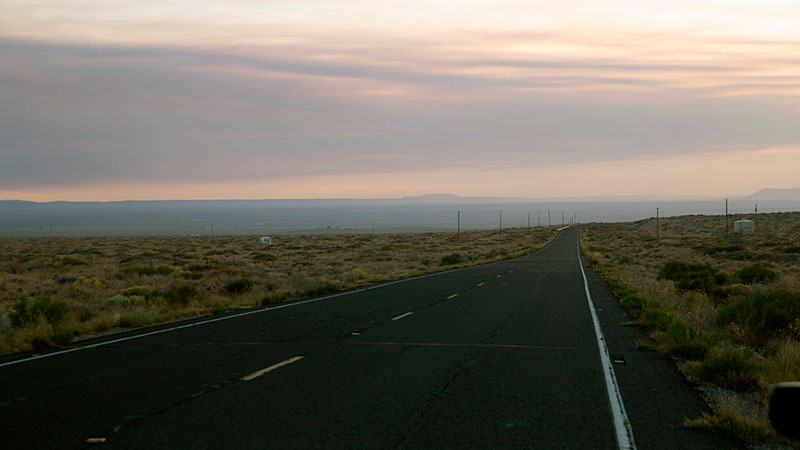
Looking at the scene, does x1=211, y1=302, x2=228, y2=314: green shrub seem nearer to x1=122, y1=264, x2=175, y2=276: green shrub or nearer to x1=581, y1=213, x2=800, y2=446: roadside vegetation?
x1=581, y1=213, x2=800, y2=446: roadside vegetation

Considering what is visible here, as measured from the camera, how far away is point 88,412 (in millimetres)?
6574

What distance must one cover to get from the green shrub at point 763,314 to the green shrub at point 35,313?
15.2 metres

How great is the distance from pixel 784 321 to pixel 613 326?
3.33 m

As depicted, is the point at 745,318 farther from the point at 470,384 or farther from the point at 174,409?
the point at 174,409

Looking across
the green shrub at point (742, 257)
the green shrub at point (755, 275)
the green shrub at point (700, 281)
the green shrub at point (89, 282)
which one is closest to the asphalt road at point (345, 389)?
the green shrub at point (700, 281)

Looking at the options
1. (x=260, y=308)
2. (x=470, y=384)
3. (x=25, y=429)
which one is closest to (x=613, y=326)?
(x=470, y=384)

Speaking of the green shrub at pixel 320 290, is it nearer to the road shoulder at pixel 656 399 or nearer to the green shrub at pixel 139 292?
the green shrub at pixel 139 292

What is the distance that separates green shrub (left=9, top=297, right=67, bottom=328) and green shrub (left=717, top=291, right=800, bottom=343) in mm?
15222

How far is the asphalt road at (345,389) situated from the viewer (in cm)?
578

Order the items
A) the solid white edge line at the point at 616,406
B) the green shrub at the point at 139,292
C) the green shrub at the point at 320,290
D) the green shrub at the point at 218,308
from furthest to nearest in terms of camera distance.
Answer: the green shrub at the point at 320,290 < the green shrub at the point at 139,292 < the green shrub at the point at 218,308 < the solid white edge line at the point at 616,406

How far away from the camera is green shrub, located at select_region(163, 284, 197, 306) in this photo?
1820 cm

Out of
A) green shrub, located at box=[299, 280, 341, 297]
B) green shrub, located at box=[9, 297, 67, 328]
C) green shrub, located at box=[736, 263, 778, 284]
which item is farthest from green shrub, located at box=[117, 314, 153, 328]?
green shrub, located at box=[736, 263, 778, 284]

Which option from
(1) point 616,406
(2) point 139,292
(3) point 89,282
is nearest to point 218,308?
(2) point 139,292

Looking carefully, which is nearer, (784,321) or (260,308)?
(784,321)
